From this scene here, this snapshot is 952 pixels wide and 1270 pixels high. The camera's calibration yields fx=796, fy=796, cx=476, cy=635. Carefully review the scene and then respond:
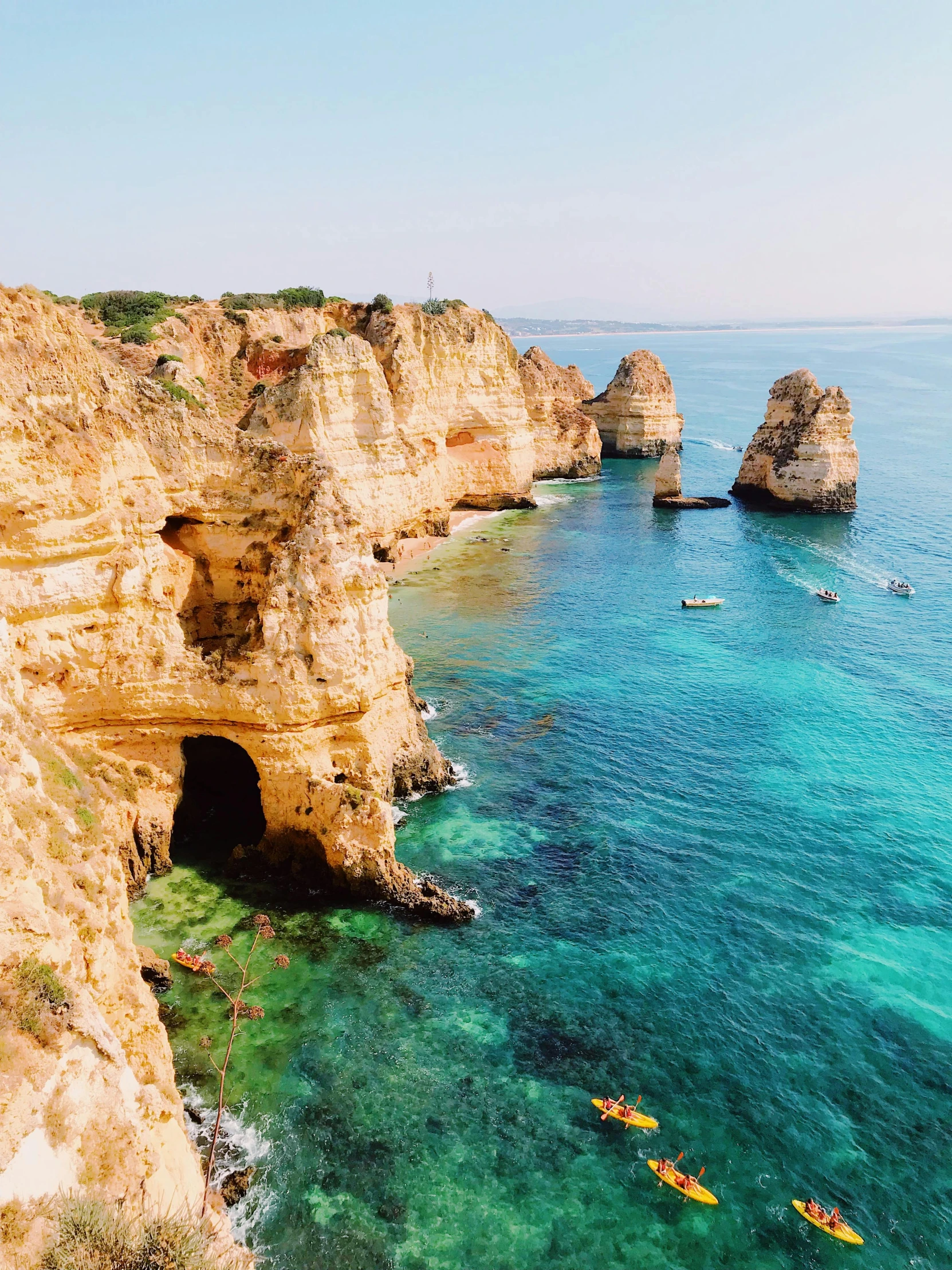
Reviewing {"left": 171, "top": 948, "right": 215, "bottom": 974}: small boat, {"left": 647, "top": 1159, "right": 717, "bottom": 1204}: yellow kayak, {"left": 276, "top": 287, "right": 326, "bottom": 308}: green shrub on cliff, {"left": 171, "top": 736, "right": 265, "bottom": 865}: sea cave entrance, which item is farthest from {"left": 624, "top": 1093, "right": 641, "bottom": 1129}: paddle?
{"left": 276, "top": 287, "right": 326, "bottom": 308}: green shrub on cliff

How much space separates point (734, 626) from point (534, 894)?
29241mm

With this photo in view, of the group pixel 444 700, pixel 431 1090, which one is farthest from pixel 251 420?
pixel 431 1090

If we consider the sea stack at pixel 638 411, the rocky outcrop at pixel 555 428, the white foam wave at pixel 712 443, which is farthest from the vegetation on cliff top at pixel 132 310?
the white foam wave at pixel 712 443

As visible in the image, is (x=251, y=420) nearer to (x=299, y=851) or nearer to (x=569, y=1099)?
(x=299, y=851)

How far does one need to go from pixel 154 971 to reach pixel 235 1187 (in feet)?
19.6

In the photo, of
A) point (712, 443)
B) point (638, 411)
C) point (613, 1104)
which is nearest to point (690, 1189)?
point (613, 1104)

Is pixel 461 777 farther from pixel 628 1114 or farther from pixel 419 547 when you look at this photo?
pixel 419 547

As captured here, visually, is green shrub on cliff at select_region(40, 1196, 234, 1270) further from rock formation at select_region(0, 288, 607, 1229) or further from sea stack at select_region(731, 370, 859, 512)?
sea stack at select_region(731, 370, 859, 512)

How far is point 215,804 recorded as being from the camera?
2798cm

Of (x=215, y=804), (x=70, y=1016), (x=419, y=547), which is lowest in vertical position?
(x=215, y=804)

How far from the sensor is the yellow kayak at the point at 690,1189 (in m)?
15.6

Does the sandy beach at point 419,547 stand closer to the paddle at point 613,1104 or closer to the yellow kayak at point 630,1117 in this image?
the paddle at point 613,1104

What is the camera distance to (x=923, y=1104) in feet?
58.9

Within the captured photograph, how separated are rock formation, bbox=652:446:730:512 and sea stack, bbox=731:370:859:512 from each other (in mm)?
7475
